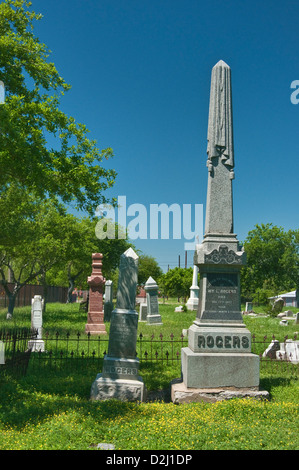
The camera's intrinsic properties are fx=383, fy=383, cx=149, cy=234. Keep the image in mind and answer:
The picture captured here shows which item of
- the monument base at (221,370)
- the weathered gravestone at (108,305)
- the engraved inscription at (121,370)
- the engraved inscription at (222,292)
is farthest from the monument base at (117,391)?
the weathered gravestone at (108,305)

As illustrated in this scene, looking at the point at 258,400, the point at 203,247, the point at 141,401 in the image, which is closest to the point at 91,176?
the point at 203,247

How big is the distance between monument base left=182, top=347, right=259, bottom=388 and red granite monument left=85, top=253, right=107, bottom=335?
451 inches

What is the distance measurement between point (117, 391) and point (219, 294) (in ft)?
9.53

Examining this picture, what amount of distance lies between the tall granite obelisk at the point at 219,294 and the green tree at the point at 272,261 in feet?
188

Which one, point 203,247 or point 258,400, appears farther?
point 203,247

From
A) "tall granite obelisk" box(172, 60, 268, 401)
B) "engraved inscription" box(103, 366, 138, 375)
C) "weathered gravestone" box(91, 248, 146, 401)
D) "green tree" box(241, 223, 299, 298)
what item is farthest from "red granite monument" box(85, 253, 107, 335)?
"green tree" box(241, 223, 299, 298)

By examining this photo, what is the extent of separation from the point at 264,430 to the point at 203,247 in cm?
378

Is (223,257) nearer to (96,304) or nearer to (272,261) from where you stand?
(96,304)

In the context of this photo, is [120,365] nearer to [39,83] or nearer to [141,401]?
[141,401]

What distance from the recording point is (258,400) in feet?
24.1

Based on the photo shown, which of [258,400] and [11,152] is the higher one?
[11,152]

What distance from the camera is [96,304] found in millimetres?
19281

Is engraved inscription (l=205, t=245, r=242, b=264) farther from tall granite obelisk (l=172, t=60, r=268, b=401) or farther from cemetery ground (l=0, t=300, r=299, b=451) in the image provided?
cemetery ground (l=0, t=300, r=299, b=451)
